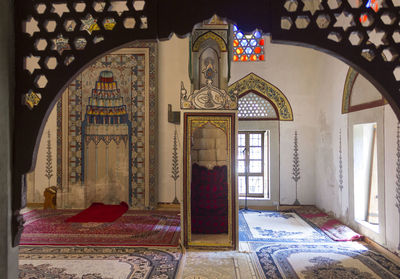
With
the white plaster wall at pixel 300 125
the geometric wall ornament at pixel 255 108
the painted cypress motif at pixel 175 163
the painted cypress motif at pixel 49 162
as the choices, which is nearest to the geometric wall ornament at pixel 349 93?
the white plaster wall at pixel 300 125

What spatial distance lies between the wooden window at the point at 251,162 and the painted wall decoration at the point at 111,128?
203 centimetres

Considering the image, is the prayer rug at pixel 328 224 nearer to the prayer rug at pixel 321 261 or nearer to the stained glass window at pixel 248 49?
the prayer rug at pixel 321 261

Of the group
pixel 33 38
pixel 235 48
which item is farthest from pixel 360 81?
pixel 33 38

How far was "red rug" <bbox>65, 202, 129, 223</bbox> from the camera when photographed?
6.03 metres

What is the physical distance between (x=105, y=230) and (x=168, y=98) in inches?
129

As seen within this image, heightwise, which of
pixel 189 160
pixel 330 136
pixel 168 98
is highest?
pixel 168 98

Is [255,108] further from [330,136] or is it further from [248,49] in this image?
[330,136]

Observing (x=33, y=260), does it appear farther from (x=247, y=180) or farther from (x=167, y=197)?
(x=247, y=180)

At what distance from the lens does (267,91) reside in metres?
7.23

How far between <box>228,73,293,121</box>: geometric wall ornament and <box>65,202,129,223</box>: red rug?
3537mm

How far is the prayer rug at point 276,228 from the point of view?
16.3 feet

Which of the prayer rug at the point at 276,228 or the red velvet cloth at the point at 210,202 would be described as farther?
the prayer rug at the point at 276,228

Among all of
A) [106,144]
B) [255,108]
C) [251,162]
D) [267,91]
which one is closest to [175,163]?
[106,144]

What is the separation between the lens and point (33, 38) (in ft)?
6.07
